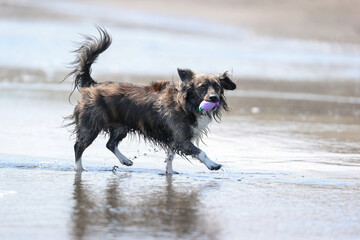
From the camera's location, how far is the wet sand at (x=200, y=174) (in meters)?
5.65

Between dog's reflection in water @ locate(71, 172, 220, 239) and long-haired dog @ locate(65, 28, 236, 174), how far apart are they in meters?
0.77

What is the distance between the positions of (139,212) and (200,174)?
79.7 inches

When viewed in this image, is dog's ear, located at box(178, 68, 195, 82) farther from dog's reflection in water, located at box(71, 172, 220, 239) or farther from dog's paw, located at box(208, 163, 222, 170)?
dog's reflection in water, located at box(71, 172, 220, 239)

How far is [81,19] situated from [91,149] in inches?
1217

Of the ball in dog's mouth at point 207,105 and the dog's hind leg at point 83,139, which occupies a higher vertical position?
the ball in dog's mouth at point 207,105

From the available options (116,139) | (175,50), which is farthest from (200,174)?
(175,50)

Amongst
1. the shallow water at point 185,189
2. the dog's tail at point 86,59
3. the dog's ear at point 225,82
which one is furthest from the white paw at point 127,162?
the dog's ear at point 225,82

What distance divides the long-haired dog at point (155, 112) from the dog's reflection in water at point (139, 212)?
0.77m

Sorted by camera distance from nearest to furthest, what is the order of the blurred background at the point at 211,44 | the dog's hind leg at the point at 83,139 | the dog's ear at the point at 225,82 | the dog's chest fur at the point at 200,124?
the dog's chest fur at the point at 200,124
the dog's ear at the point at 225,82
the dog's hind leg at the point at 83,139
the blurred background at the point at 211,44

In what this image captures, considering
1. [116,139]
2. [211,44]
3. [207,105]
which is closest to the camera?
[207,105]

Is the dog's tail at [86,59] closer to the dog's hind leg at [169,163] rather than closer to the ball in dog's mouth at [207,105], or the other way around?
the dog's hind leg at [169,163]

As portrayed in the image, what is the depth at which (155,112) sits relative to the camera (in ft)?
26.3

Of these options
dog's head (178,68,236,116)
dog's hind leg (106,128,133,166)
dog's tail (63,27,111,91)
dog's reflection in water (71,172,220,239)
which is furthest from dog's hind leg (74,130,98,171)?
dog's head (178,68,236,116)

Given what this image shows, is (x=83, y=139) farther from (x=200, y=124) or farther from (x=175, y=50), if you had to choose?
(x=175, y=50)
